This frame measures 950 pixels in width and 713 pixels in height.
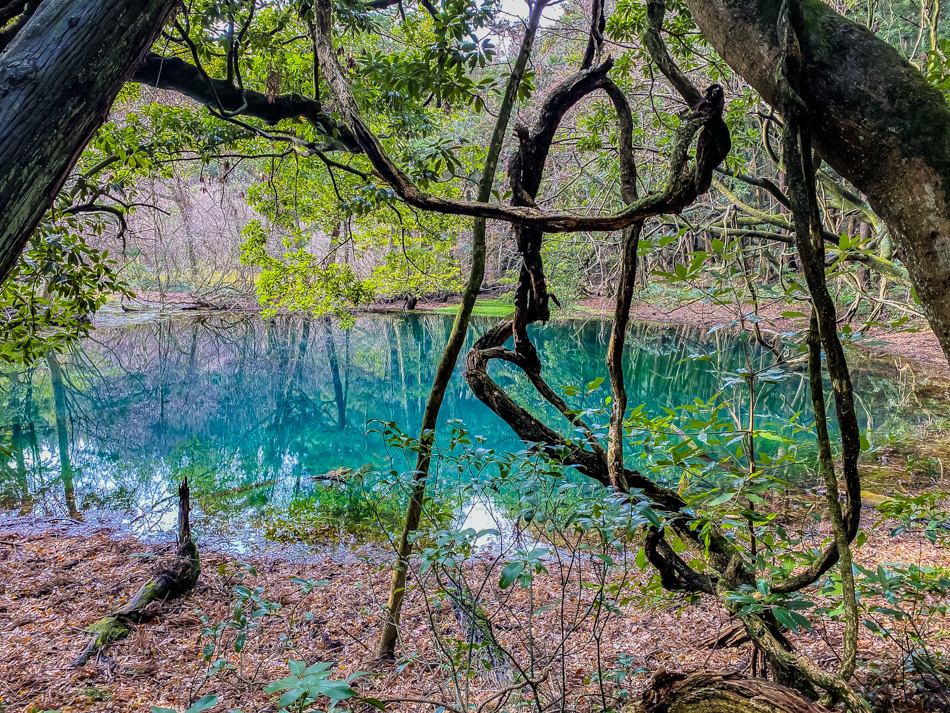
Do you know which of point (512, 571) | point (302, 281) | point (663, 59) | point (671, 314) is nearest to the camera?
point (512, 571)

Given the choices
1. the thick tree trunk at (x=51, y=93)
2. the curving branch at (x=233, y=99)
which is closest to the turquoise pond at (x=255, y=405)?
the thick tree trunk at (x=51, y=93)

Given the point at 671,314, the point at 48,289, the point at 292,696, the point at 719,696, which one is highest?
the point at 48,289

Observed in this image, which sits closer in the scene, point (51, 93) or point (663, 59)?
point (51, 93)

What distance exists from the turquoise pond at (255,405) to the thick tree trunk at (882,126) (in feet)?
4.16

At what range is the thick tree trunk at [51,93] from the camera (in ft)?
3.15

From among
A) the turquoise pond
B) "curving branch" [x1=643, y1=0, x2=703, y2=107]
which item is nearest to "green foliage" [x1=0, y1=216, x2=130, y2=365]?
the turquoise pond

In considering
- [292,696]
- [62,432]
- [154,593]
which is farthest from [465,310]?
[62,432]

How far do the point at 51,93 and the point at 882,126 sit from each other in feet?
5.15

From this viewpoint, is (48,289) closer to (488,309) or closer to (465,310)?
(465,310)

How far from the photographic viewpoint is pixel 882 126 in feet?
3.37

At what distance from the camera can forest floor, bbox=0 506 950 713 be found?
2.71m

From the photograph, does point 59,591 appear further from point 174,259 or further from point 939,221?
point 174,259

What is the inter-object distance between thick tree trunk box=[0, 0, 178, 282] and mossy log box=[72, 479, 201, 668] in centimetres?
383

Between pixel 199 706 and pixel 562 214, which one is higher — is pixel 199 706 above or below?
below
